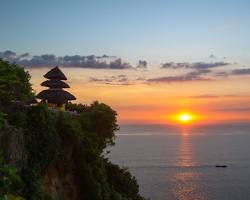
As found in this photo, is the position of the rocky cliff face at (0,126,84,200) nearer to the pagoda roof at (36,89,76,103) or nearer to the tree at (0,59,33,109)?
the tree at (0,59,33,109)

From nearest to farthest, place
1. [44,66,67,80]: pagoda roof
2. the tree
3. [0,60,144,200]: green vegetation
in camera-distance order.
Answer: [0,60,144,200]: green vegetation, the tree, [44,66,67,80]: pagoda roof

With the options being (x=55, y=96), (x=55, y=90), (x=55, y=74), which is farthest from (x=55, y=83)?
(x=55, y=96)

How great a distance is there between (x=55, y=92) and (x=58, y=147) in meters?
11.5

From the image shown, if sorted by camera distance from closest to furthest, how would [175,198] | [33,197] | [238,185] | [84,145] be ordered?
1. [33,197]
2. [84,145]
3. [175,198]
4. [238,185]

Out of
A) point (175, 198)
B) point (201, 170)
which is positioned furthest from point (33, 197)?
point (201, 170)

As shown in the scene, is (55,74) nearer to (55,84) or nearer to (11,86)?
(55,84)

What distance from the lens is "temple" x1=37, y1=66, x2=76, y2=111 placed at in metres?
46.4

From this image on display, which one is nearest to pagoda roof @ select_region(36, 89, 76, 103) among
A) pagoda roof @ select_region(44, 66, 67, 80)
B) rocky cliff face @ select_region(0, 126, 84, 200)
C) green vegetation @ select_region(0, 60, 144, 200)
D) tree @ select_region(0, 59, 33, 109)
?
pagoda roof @ select_region(44, 66, 67, 80)

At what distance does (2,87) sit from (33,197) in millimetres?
10580

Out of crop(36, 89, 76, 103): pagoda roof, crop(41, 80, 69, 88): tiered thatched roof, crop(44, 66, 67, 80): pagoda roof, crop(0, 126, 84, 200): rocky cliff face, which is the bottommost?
crop(0, 126, 84, 200): rocky cliff face

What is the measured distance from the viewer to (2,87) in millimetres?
36000

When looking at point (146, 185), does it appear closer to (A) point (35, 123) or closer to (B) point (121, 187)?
(B) point (121, 187)

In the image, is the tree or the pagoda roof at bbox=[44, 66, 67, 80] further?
the pagoda roof at bbox=[44, 66, 67, 80]

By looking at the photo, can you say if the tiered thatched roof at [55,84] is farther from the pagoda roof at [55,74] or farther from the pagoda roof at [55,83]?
the pagoda roof at [55,74]
